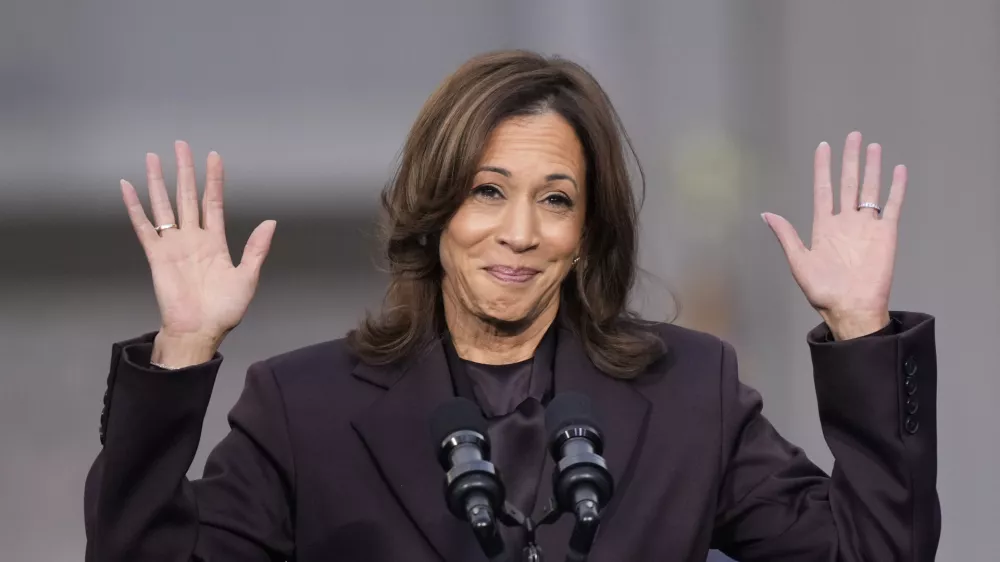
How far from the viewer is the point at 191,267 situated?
1.63m

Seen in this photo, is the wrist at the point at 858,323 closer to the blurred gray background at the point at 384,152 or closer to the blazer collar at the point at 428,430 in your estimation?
the blazer collar at the point at 428,430

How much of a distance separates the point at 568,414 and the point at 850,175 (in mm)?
677

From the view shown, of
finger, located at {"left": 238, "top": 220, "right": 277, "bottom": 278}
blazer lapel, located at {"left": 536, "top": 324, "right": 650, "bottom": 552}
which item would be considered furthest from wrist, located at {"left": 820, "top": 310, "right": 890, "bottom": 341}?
finger, located at {"left": 238, "top": 220, "right": 277, "bottom": 278}

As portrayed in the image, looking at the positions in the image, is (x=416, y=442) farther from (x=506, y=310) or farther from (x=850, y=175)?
(x=850, y=175)

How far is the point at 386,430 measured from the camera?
1.83 meters

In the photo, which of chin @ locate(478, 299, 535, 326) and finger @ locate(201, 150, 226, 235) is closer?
finger @ locate(201, 150, 226, 235)

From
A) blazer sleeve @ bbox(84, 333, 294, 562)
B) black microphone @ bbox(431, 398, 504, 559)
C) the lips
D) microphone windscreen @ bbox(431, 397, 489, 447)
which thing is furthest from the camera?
the lips

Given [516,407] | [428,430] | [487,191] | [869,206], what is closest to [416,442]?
[428,430]

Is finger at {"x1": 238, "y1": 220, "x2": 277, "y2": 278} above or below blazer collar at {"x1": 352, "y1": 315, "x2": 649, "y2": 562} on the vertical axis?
above

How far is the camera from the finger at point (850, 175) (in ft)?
5.74

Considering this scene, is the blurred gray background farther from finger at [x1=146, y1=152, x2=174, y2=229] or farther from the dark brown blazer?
finger at [x1=146, y1=152, x2=174, y2=229]

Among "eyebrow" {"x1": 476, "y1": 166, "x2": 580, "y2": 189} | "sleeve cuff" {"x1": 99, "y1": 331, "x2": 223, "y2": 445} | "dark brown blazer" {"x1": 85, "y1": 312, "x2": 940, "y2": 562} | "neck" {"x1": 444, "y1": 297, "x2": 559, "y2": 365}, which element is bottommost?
"dark brown blazer" {"x1": 85, "y1": 312, "x2": 940, "y2": 562}

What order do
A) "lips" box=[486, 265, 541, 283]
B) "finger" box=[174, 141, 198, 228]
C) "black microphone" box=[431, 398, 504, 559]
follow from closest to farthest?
"black microphone" box=[431, 398, 504, 559], "finger" box=[174, 141, 198, 228], "lips" box=[486, 265, 541, 283]

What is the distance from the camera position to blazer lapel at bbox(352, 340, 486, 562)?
67.7 inches
